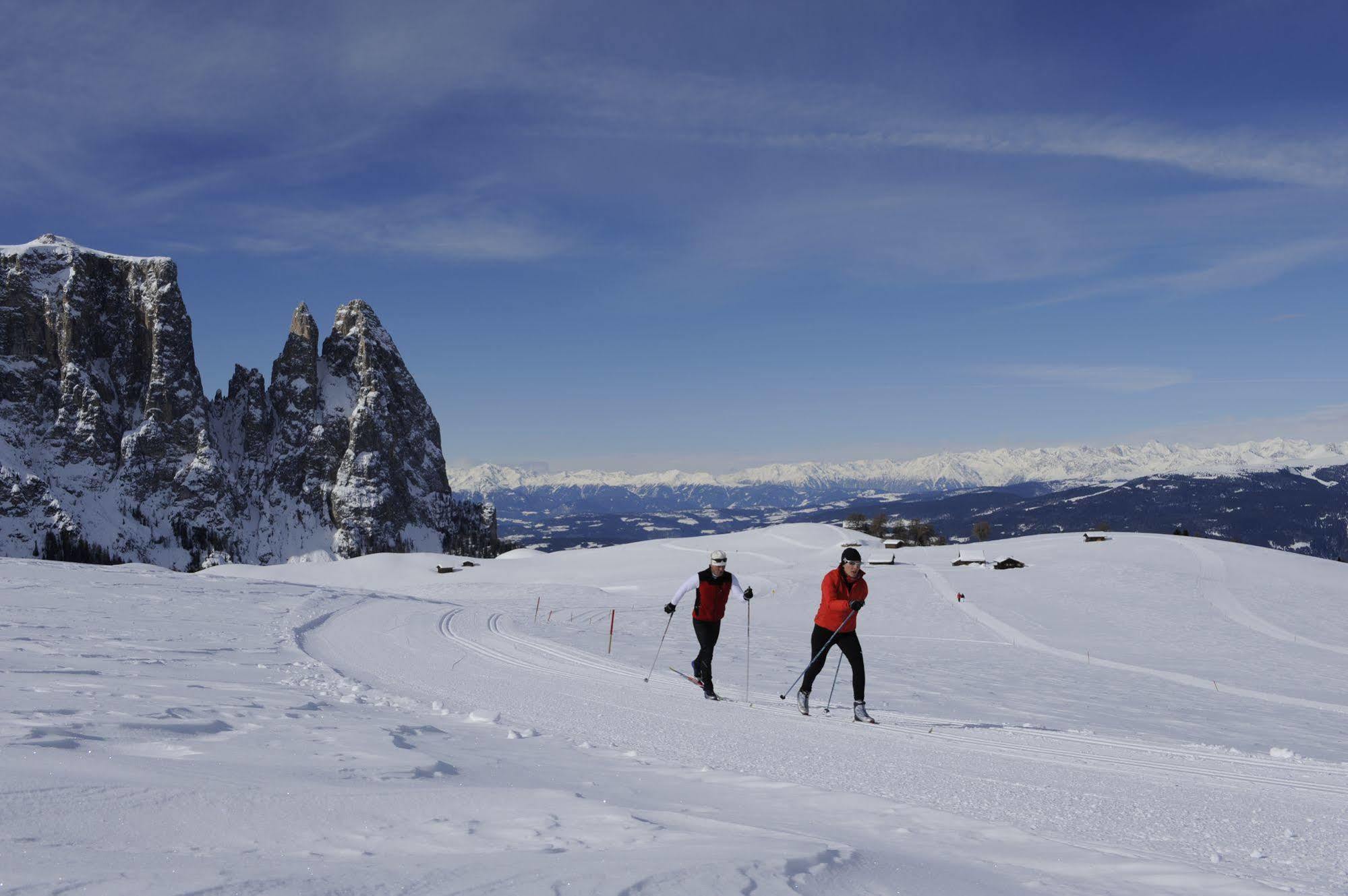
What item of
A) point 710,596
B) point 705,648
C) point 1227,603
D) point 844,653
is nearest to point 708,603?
point 710,596

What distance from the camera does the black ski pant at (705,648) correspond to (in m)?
13.0

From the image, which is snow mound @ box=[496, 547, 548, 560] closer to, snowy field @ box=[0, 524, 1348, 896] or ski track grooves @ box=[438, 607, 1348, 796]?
snowy field @ box=[0, 524, 1348, 896]

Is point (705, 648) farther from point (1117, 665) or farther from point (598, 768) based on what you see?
point (1117, 665)

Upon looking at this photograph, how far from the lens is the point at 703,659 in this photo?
13188mm

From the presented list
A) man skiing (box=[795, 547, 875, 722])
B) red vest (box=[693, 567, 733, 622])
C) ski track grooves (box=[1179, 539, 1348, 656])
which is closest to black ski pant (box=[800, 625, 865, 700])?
man skiing (box=[795, 547, 875, 722])

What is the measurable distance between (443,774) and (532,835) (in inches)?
74.3

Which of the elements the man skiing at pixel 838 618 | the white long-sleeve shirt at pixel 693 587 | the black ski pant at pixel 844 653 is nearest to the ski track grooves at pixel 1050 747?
the black ski pant at pixel 844 653

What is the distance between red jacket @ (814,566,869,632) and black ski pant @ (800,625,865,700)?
107mm

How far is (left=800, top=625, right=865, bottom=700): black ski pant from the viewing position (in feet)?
37.8

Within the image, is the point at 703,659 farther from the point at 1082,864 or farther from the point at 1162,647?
the point at 1162,647

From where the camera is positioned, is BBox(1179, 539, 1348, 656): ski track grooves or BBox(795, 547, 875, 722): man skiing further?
BBox(1179, 539, 1348, 656): ski track grooves

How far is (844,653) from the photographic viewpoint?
12078mm

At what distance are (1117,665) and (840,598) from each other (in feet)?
63.1

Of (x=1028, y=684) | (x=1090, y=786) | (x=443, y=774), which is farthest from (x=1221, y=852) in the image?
(x=1028, y=684)
